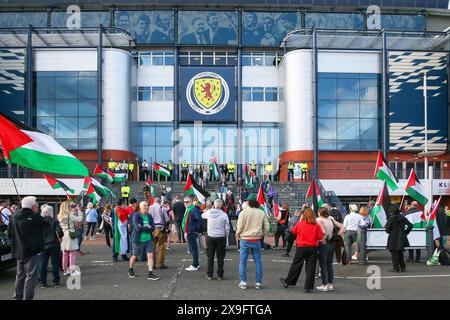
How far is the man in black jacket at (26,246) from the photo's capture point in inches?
346

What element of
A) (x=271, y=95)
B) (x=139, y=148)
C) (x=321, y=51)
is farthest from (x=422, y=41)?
(x=139, y=148)

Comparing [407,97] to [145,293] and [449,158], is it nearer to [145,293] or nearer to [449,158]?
[449,158]

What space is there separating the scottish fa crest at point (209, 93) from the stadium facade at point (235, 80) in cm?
9

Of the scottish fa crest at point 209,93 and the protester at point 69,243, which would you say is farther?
the scottish fa crest at point 209,93

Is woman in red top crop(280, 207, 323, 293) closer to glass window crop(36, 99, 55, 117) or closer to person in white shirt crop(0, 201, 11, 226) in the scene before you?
person in white shirt crop(0, 201, 11, 226)

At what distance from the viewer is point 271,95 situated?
143 ft

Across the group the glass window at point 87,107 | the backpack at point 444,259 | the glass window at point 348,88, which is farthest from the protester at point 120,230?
the glass window at point 348,88

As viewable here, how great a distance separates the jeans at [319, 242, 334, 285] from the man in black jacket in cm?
527

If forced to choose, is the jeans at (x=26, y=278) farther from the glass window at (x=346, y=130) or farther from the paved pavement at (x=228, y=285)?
the glass window at (x=346, y=130)

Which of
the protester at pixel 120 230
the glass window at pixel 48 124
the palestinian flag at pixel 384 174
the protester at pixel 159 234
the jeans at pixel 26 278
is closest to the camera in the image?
the jeans at pixel 26 278

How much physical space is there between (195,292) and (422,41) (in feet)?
125

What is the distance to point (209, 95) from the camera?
42969 mm

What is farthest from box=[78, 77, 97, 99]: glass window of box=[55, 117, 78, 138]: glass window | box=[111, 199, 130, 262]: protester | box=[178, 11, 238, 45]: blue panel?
box=[111, 199, 130, 262]: protester

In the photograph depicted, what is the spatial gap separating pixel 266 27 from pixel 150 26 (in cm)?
934
